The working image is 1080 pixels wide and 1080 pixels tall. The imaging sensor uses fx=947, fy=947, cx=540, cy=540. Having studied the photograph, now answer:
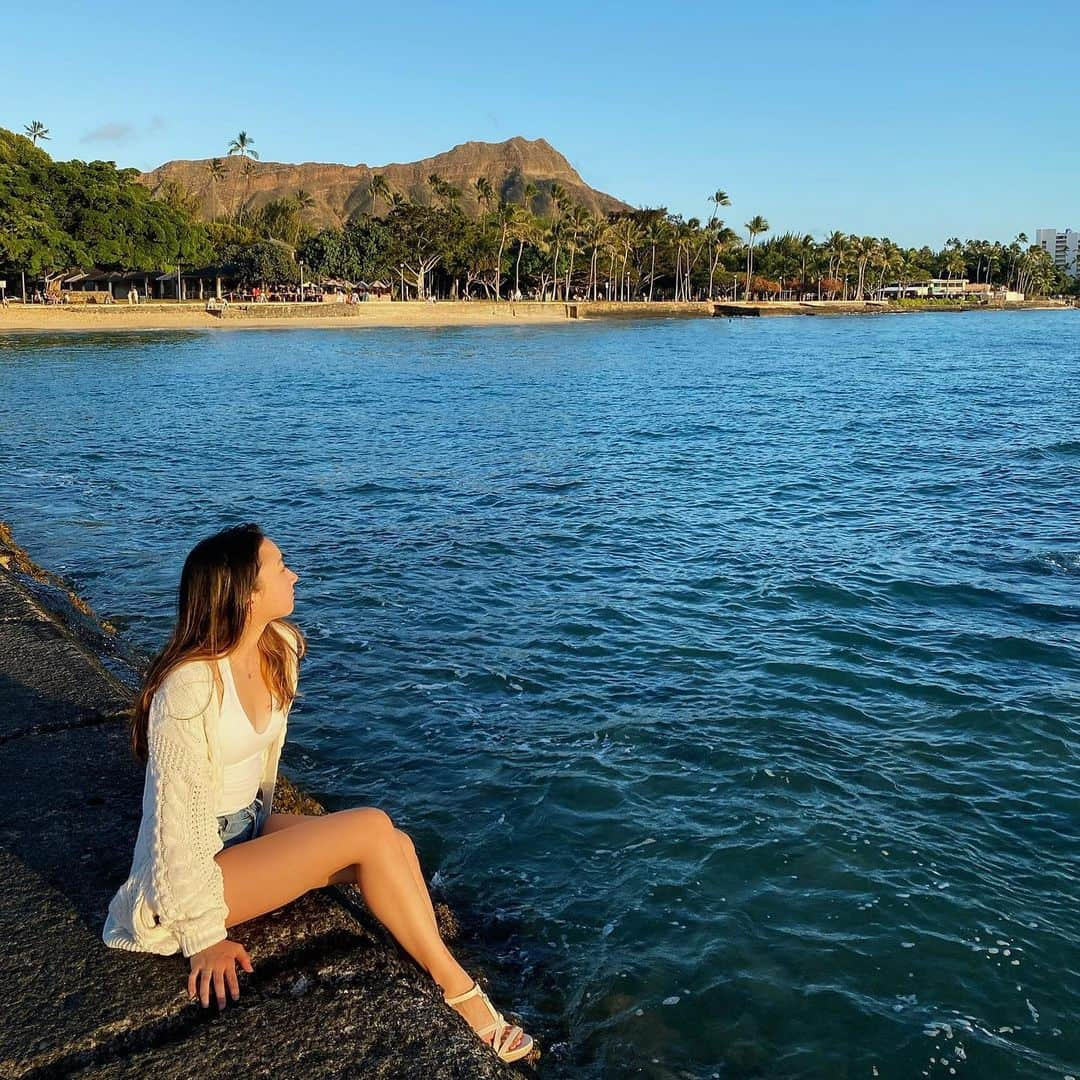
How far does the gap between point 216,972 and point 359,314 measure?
95846mm

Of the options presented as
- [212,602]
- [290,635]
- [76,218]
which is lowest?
[290,635]

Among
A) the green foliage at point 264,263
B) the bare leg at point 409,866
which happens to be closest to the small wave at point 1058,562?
the bare leg at point 409,866

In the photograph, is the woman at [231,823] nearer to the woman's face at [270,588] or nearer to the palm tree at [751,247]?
the woman's face at [270,588]

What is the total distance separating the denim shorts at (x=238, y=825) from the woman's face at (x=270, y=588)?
765 millimetres

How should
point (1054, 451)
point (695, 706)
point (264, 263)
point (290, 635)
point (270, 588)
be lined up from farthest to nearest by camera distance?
point (264, 263), point (1054, 451), point (695, 706), point (290, 635), point (270, 588)

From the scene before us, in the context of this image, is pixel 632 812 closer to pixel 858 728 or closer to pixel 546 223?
pixel 858 728

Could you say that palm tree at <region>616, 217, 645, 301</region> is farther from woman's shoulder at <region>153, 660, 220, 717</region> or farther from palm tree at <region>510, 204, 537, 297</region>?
woman's shoulder at <region>153, 660, 220, 717</region>

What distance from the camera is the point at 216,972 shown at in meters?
3.11

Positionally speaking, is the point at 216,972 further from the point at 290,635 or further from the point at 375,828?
the point at 290,635

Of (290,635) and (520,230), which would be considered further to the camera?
(520,230)

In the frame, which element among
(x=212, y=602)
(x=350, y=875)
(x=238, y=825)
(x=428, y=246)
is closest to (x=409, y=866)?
(x=350, y=875)

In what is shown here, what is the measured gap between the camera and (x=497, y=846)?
5.77 meters

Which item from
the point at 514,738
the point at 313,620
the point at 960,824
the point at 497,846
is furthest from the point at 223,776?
the point at 313,620

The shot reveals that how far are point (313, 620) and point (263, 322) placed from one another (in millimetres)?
79845
